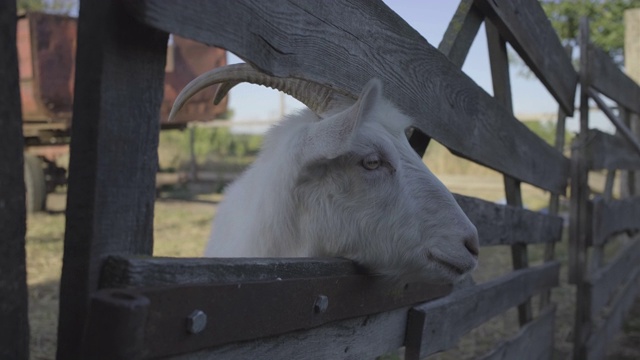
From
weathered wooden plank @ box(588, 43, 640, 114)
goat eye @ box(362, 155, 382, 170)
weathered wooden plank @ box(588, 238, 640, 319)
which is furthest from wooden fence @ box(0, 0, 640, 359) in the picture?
weathered wooden plank @ box(588, 238, 640, 319)

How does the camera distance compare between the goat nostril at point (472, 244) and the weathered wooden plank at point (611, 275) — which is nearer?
the goat nostril at point (472, 244)

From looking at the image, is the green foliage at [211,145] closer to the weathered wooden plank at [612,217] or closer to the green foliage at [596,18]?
the green foliage at [596,18]

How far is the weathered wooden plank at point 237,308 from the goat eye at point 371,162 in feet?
1.11

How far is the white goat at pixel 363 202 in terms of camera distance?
70.7 inches

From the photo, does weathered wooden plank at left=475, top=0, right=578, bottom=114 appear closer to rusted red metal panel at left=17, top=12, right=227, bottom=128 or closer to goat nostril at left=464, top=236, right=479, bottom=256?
goat nostril at left=464, top=236, right=479, bottom=256

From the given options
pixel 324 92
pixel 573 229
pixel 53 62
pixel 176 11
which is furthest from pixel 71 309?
pixel 53 62

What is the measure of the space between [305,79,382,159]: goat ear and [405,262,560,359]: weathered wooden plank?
0.71m

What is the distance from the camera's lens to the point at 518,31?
2838 mm

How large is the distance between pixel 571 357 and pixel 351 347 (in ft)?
10.1

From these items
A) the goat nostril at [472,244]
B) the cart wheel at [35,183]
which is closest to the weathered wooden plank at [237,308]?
the goat nostril at [472,244]

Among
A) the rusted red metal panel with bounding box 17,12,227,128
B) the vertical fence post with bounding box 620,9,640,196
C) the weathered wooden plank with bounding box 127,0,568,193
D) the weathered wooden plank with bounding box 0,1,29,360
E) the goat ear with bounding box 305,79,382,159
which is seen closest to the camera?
the weathered wooden plank with bounding box 0,1,29,360

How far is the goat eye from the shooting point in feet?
5.93

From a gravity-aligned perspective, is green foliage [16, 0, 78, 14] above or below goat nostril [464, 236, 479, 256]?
above

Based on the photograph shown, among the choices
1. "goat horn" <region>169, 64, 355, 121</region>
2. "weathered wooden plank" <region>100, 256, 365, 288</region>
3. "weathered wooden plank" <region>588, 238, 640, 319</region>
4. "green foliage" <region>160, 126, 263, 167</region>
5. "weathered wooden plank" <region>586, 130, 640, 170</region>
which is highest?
"green foliage" <region>160, 126, 263, 167</region>
